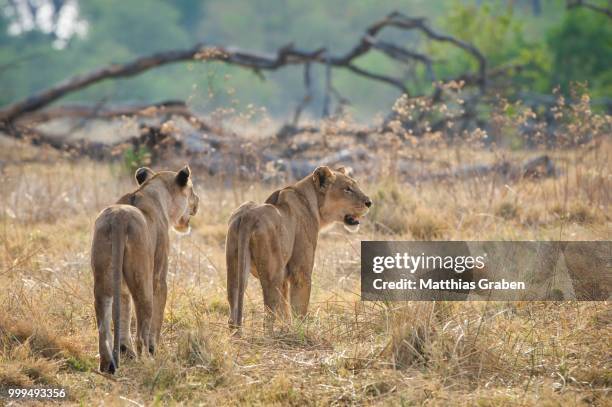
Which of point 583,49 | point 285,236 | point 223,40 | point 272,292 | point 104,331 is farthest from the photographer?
point 223,40

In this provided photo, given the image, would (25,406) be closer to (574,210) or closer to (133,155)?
(574,210)

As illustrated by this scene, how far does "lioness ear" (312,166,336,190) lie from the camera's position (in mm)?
6250

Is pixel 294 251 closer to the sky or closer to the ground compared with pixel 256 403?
closer to the sky

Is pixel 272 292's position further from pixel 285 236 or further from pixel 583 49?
pixel 583 49

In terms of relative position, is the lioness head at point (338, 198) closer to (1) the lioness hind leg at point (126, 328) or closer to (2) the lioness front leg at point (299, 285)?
(2) the lioness front leg at point (299, 285)

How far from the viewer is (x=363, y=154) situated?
442 inches

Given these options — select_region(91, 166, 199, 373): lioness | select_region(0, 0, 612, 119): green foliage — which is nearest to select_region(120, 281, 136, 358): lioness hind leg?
select_region(91, 166, 199, 373): lioness

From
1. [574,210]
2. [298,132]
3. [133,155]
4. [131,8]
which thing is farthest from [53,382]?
[131,8]

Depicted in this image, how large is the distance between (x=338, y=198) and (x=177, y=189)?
1264 mm

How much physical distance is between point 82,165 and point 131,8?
36.3 m

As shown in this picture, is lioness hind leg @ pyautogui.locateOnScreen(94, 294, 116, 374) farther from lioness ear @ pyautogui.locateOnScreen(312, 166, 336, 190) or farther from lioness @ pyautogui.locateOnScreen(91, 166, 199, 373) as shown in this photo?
lioness ear @ pyautogui.locateOnScreen(312, 166, 336, 190)

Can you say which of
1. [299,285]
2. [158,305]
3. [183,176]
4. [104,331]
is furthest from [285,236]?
[104,331]

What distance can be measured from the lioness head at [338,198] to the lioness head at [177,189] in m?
0.92

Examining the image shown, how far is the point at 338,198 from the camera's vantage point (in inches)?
252
